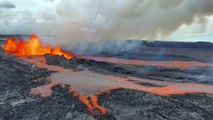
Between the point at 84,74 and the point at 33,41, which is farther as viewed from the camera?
the point at 33,41

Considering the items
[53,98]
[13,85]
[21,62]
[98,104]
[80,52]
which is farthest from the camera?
[80,52]

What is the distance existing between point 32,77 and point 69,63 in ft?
37.7

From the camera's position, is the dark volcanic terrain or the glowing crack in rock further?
the glowing crack in rock

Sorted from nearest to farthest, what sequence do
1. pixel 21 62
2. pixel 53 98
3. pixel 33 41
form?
pixel 53 98 → pixel 21 62 → pixel 33 41

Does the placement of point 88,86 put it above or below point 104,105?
above

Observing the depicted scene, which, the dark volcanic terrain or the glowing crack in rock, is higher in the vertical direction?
the glowing crack in rock

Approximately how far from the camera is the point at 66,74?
58312 millimetres

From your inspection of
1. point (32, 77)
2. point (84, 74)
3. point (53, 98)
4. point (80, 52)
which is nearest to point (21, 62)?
point (32, 77)

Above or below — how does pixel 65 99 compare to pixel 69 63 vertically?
below

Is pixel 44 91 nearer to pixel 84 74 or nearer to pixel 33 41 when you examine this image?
pixel 84 74

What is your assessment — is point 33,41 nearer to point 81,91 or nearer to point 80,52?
point 81,91

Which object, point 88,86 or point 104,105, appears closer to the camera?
point 104,105

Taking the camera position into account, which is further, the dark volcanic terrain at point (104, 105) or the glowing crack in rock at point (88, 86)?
the glowing crack in rock at point (88, 86)

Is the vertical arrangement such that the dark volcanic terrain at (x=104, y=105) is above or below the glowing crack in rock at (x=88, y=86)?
below
